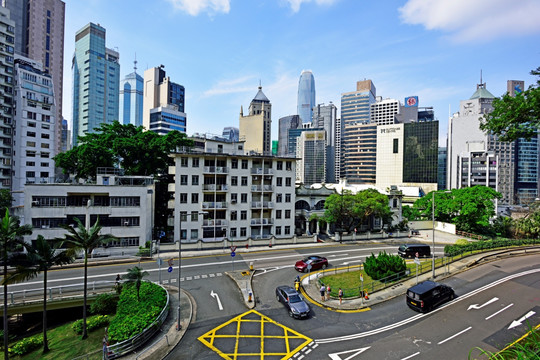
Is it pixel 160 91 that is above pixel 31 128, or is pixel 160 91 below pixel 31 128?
above

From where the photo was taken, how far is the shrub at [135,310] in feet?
64.8

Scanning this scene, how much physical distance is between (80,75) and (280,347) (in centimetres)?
20288

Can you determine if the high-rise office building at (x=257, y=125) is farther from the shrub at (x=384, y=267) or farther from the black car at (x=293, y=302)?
the black car at (x=293, y=302)

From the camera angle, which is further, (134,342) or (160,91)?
(160,91)

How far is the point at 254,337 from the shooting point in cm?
2002

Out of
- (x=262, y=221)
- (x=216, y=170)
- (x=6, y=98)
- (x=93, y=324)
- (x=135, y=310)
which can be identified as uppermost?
(x=6, y=98)

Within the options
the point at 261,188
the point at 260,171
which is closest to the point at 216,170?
the point at 260,171

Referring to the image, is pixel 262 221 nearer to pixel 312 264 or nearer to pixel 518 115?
pixel 312 264

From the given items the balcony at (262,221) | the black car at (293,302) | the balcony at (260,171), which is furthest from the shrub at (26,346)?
the balcony at (260,171)

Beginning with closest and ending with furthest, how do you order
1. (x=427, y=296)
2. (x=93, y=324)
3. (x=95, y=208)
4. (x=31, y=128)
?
(x=427, y=296)
(x=93, y=324)
(x=95, y=208)
(x=31, y=128)

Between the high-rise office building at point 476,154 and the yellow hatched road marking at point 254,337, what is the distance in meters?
131

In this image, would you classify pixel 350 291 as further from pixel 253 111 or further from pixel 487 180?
pixel 253 111

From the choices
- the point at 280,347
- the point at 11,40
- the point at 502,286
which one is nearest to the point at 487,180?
the point at 502,286

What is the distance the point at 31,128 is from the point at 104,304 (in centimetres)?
7257
